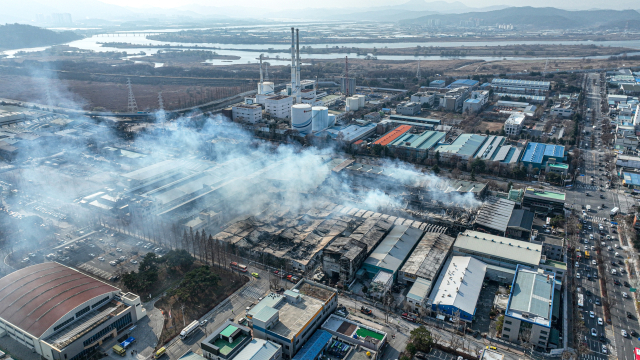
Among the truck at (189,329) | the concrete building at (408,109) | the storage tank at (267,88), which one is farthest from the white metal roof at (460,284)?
the storage tank at (267,88)

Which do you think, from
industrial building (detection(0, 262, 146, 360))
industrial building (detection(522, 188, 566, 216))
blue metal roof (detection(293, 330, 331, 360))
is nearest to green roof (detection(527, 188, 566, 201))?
industrial building (detection(522, 188, 566, 216))

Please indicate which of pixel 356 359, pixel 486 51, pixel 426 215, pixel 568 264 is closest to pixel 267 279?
pixel 356 359

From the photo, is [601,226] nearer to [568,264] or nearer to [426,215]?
[568,264]

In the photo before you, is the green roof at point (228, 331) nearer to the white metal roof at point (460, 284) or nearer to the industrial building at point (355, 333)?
the industrial building at point (355, 333)

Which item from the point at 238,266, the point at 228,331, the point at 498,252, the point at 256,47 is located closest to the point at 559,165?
the point at 498,252

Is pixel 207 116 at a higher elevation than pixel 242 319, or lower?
higher

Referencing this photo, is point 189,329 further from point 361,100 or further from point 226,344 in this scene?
point 361,100
